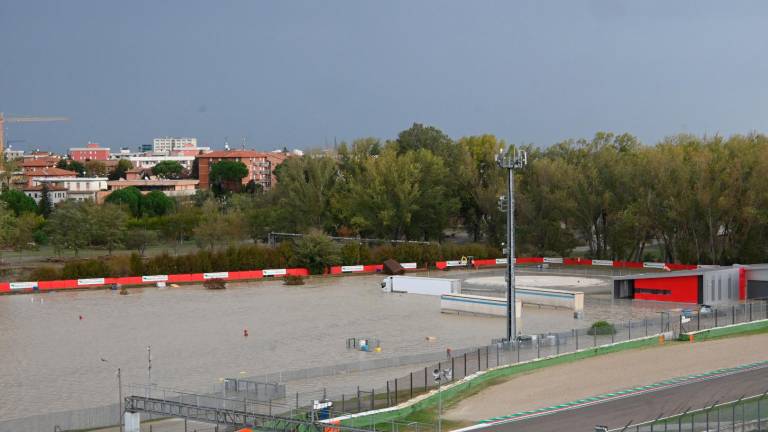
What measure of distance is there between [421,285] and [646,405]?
30.1m

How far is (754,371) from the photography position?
92.8 ft

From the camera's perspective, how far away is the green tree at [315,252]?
65062 mm

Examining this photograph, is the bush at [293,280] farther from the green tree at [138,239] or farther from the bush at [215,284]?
the green tree at [138,239]

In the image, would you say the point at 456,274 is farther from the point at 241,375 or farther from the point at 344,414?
the point at 344,414

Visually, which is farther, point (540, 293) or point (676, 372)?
point (540, 293)

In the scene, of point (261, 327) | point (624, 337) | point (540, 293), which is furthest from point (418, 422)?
point (540, 293)

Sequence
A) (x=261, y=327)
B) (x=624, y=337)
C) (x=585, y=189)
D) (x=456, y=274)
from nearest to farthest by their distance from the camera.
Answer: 1. (x=624, y=337)
2. (x=261, y=327)
3. (x=456, y=274)
4. (x=585, y=189)

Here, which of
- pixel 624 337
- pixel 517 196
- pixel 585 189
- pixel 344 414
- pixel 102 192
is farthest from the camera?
pixel 102 192

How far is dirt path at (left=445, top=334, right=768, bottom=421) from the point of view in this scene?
24.9 m

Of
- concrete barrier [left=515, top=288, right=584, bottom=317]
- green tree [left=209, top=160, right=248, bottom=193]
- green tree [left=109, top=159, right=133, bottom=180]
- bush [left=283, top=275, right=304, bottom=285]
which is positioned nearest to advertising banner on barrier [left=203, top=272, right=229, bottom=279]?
bush [left=283, top=275, right=304, bottom=285]

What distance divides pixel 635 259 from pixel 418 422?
54.7m

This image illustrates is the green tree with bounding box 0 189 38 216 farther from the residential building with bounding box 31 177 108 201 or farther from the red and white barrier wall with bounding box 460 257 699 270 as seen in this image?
the red and white barrier wall with bounding box 460 257 699 270

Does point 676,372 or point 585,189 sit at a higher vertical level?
point 585,189

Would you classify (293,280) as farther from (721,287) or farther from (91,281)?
(721,287)
